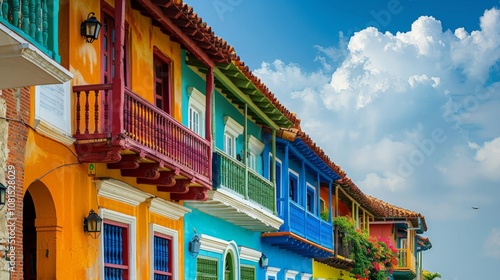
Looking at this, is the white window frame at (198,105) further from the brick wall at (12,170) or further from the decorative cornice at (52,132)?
the brick wall at (12,170)

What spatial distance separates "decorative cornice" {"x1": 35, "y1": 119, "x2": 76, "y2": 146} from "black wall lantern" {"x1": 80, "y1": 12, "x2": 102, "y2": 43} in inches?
55.5

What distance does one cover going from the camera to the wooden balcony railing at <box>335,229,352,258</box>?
30266 mm

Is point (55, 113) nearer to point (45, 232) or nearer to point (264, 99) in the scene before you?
point (45, 232)

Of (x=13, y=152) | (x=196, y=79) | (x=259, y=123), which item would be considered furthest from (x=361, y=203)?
(x=13, y=152)

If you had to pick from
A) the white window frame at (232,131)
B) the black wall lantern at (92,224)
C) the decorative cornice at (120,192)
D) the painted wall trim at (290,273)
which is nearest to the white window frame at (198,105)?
the white window frame at (232,131)

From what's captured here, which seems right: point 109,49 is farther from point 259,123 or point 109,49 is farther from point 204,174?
point 259,123

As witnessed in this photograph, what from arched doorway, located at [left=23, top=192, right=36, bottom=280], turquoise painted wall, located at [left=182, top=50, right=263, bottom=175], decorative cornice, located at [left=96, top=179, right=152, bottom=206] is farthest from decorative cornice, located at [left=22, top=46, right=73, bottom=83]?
turquoise painted wall, located at [left=182, top=50, right=263, bottom=175]

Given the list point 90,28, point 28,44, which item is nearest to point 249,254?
point 90,28

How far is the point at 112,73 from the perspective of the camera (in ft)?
45.2

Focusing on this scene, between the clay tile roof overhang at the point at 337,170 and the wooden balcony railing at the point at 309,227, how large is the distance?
164 centimetres

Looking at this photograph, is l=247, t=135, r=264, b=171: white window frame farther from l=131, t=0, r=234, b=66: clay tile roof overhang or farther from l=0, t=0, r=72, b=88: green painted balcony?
l=0, t=0, r=72, b=88: green painted balcony

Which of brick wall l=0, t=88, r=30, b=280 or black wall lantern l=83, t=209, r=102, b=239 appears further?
black wall lantern l=83, t=209, r=102, b=239

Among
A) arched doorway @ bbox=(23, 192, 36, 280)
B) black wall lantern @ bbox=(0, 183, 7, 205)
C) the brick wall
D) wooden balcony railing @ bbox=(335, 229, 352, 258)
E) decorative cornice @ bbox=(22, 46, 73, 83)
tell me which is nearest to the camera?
decorative cornice @ bbox=(22, 46, 73, 83)

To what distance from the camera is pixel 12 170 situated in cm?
1034
